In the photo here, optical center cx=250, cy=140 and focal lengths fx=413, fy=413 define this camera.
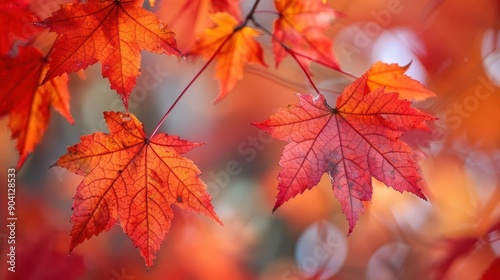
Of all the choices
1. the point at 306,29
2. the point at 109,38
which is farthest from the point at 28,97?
the point at 306,29

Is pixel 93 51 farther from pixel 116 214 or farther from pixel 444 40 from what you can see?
pixel 444 40

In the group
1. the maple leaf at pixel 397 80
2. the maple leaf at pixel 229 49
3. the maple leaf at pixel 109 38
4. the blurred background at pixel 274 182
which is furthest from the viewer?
the blurred background at pixel 274 182

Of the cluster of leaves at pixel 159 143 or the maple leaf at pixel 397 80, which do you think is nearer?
the cluster of leaves at pixel 159 143

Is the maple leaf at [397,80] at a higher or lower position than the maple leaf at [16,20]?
higher

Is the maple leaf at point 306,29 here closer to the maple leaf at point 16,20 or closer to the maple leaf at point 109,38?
the maple leaf at point 109,38

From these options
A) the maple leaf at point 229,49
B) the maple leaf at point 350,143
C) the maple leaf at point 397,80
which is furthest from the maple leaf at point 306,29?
the maple leaf at point 350,143

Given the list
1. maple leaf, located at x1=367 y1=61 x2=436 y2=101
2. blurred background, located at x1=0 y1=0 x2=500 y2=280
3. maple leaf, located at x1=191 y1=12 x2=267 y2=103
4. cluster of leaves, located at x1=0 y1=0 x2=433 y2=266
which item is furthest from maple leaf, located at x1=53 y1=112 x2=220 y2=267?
blurred background, located at x1=0 y1=0 x2=500 y2=280

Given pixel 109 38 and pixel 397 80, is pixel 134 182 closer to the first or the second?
pixel 109 38
